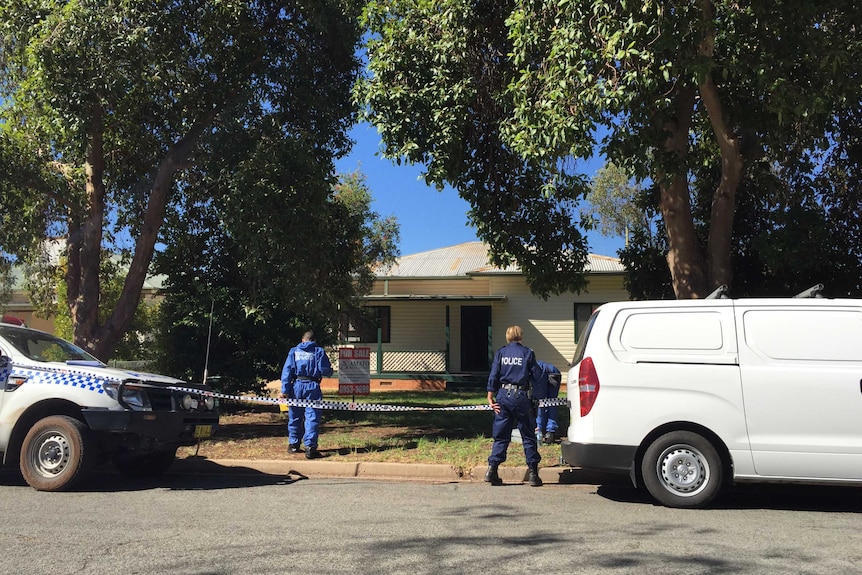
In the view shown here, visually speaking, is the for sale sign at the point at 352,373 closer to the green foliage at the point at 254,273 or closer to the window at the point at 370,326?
the green foliage at the point at 254,273

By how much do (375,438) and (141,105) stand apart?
6.08m

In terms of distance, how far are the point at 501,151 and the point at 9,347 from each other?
6453 millimetres

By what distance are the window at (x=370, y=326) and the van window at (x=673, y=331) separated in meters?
14.8

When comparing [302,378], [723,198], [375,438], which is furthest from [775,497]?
[302,378]

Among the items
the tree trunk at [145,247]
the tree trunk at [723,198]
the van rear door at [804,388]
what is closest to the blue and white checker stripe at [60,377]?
the tree trunk at [145,247]

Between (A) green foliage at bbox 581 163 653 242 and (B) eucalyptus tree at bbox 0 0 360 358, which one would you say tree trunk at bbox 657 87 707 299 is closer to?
(B) eucalyptus tree at bbox 0 0 360 358

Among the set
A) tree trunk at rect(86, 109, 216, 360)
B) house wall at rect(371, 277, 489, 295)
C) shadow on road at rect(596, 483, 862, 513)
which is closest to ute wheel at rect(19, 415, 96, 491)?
tree trunk at rect(86, 109, 216, 360)

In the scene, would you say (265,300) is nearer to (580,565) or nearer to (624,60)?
(624,60)

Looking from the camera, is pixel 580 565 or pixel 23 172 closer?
pixel 580 565

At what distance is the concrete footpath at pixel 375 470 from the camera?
7566 millimetres

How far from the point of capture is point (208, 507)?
6090 millimetres

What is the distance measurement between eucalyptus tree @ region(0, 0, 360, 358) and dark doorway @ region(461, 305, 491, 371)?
10.3 m

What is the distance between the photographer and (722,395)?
5953 millimetres

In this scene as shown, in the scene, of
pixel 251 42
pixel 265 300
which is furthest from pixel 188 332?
pixel 251 42
